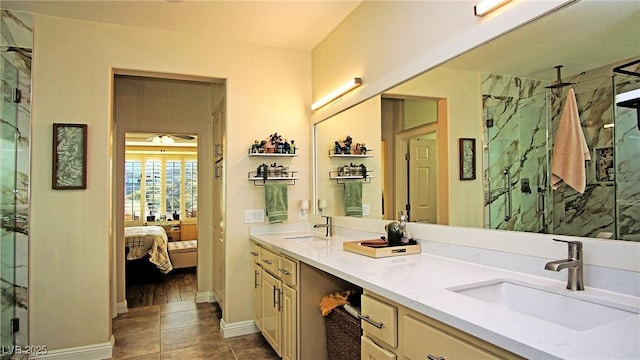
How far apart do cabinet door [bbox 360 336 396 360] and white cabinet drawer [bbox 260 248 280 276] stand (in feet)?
3.72

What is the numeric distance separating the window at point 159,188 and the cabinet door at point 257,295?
6869 mm

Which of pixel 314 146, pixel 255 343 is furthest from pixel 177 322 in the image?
pixel 314 146

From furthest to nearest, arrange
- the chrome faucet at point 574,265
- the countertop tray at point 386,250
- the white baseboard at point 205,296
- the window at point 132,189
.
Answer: the window at point 132,189 < the white baseboard at point 205,296 < the countertop tray at point 386,250 < the chrome faucet at point 574,265

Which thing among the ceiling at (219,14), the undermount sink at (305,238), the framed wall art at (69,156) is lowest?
the undermount sink at (305,238)

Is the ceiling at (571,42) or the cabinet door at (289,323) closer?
the ceiling at (571,42)

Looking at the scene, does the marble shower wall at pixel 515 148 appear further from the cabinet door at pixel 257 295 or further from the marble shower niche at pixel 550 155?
the cabinet door at pixel 257 295

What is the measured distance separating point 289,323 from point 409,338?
1.28m

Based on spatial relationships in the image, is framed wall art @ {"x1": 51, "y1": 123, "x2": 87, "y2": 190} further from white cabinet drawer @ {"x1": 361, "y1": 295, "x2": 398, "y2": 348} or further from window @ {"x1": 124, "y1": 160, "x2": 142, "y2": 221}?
window @ {"x1": 124, "y1": 160, "x2": 142, "y2": 221}

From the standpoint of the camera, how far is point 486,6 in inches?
66.5

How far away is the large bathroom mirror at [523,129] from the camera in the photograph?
4.23 ft

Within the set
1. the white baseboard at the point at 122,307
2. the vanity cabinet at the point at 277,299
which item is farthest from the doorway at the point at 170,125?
the vanity cabinet at the point at 277,299

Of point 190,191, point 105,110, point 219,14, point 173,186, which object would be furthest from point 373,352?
point 173,186

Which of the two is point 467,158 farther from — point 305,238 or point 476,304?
point 305,238

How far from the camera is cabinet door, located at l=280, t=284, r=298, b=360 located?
2381mm
